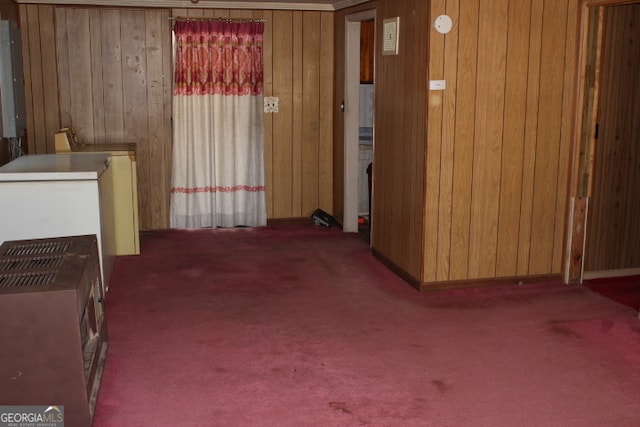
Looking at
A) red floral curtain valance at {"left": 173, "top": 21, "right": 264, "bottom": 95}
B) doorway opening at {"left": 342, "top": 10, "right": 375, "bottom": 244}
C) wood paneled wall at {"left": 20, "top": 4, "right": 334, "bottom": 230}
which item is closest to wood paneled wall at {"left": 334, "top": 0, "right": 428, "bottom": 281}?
doorway opening at {"left": 342, "top": 10, "right": 375, "bottom": 244}

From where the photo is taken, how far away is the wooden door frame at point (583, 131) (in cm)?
482

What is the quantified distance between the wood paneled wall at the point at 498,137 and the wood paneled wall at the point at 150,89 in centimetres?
251

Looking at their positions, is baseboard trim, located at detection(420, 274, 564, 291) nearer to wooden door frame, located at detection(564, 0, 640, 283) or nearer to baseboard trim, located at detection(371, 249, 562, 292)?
baseboard trim, located at detection(371, 249, 562, 292)

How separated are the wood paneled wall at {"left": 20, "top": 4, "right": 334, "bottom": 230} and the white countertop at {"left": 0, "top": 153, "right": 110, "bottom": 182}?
4.72ft

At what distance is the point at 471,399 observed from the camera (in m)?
3.27

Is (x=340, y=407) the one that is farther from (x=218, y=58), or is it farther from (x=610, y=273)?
(x=218, y=58)

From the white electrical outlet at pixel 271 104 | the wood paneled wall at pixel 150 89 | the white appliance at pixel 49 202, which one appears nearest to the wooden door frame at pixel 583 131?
the wood paneled wall at pixel 150 89

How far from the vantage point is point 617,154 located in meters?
5.17

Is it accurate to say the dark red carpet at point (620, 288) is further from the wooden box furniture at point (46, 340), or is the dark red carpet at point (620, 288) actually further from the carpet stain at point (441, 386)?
the wooden box furniture at point (46, 340)

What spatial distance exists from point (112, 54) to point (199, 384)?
13.3 feet

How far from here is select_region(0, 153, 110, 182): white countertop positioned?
4.25 meters

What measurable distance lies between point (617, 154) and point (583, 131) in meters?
0.42

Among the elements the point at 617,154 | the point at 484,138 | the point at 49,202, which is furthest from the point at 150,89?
the point at 617,154

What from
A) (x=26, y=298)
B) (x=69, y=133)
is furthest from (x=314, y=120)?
(x=26, y=298)
